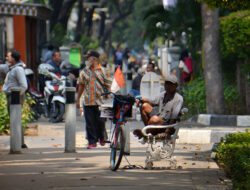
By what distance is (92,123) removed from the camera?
40.1ft

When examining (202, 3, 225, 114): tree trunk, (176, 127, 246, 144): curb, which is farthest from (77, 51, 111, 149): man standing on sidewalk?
(202, 3, 225, 114): tree trunk

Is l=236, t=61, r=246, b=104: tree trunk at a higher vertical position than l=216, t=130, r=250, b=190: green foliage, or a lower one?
higher

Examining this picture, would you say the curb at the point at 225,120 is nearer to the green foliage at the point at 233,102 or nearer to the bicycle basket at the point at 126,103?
the green foliage at the point at 233,102

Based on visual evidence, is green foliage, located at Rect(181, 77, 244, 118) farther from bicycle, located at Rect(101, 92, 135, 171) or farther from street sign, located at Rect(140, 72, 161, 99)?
bicycle, located at Rect(101, 92, 135, 171)

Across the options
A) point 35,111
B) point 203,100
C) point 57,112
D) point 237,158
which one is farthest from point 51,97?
point 237,158

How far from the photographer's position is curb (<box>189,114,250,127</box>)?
14.7 meters

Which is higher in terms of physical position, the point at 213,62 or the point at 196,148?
the point at 213,62

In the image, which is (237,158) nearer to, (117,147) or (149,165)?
(149,165)

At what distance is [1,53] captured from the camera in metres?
19.8

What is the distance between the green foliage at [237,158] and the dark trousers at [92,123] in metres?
2.76

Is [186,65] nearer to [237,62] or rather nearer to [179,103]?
[237,62]

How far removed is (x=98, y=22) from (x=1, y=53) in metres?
36.9

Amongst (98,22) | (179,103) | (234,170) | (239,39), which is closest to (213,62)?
(239,39)

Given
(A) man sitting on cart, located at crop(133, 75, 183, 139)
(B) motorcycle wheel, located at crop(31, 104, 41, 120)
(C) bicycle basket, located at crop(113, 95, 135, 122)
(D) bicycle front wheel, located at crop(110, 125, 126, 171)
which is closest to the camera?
(D) bicycle front wheel, located at crop(110, 125, 126, 171)
